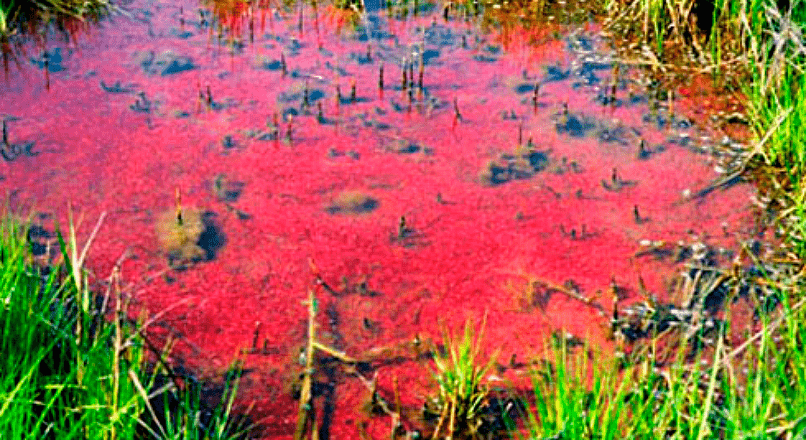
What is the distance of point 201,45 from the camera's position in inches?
206

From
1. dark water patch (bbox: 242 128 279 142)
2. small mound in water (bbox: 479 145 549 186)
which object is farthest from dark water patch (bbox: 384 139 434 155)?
dark water patch (bbox: 242 128 279 142)

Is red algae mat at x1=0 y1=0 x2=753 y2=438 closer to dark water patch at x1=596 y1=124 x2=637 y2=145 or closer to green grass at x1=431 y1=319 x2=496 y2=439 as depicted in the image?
dark water patch at x1=596 y1=124 x2=637 y2=145

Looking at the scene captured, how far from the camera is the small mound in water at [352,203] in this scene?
3.96 metres

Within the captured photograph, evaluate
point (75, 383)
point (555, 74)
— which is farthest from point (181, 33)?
point (75, 383)

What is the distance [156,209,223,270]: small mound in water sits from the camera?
145 inches

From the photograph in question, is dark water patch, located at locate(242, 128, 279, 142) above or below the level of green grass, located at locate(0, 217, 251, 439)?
above

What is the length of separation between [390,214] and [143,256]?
38.1 inches

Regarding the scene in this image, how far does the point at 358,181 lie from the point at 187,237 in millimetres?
765

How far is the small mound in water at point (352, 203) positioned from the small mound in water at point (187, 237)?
475 millimetres

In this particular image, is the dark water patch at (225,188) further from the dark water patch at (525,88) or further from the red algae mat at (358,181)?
the dark water patch at (525,88)

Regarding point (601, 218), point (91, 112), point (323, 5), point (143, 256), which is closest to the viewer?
point (143, 256)

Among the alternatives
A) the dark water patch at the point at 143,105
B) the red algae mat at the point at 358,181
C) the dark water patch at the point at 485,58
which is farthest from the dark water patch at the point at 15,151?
the dark water patch at the point at 485,58

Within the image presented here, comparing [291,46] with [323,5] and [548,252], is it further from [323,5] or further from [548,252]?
[548,252]

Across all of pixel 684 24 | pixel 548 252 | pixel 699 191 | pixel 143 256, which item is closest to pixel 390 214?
pixel 548 252
